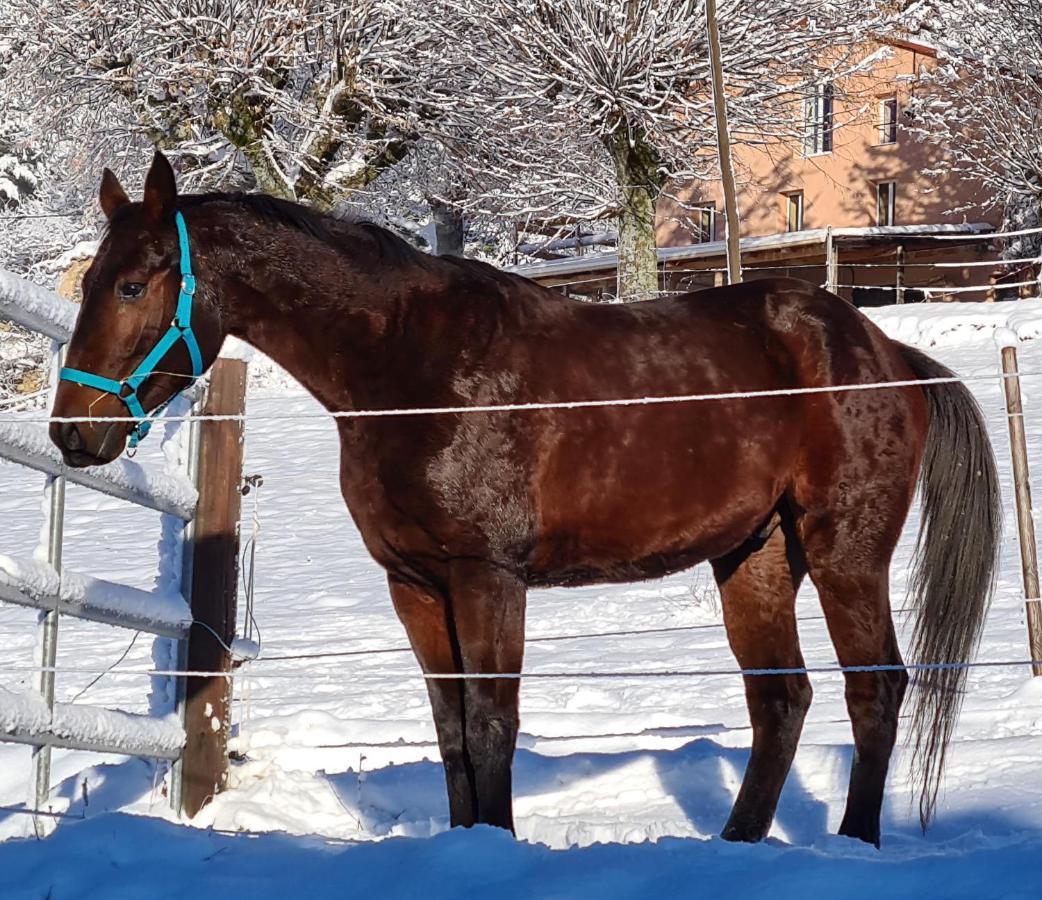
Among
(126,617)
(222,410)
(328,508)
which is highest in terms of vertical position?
(222,410)

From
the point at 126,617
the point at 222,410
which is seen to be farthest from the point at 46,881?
the point at 222,410

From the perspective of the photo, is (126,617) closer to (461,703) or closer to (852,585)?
(461,703)

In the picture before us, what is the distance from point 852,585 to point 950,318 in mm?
12221

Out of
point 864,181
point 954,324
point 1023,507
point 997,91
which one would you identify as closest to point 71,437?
point 1023,507

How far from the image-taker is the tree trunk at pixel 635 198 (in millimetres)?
16250

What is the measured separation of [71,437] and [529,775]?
2041mm

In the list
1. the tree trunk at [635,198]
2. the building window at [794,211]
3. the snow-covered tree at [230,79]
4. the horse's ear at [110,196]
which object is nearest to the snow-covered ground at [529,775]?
the horse's ear at [110,196]

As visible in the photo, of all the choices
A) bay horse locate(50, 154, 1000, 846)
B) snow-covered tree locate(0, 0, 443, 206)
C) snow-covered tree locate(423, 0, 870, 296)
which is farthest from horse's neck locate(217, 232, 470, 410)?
snow-covered tree locate(0, 0, 443, 206)

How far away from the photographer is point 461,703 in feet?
11.2

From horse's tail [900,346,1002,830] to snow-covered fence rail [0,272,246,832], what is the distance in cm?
227

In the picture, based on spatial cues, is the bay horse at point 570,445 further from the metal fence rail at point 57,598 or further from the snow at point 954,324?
the snow at point 954,324

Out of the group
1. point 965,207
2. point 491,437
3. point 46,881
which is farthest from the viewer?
point 965,207

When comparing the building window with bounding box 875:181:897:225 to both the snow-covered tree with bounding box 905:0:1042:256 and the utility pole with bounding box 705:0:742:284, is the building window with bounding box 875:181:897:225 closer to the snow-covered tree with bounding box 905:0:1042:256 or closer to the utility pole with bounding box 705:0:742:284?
the snow-covered tree with bounding box 905:0:1042:256

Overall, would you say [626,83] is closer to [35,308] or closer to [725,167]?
[725,167]
